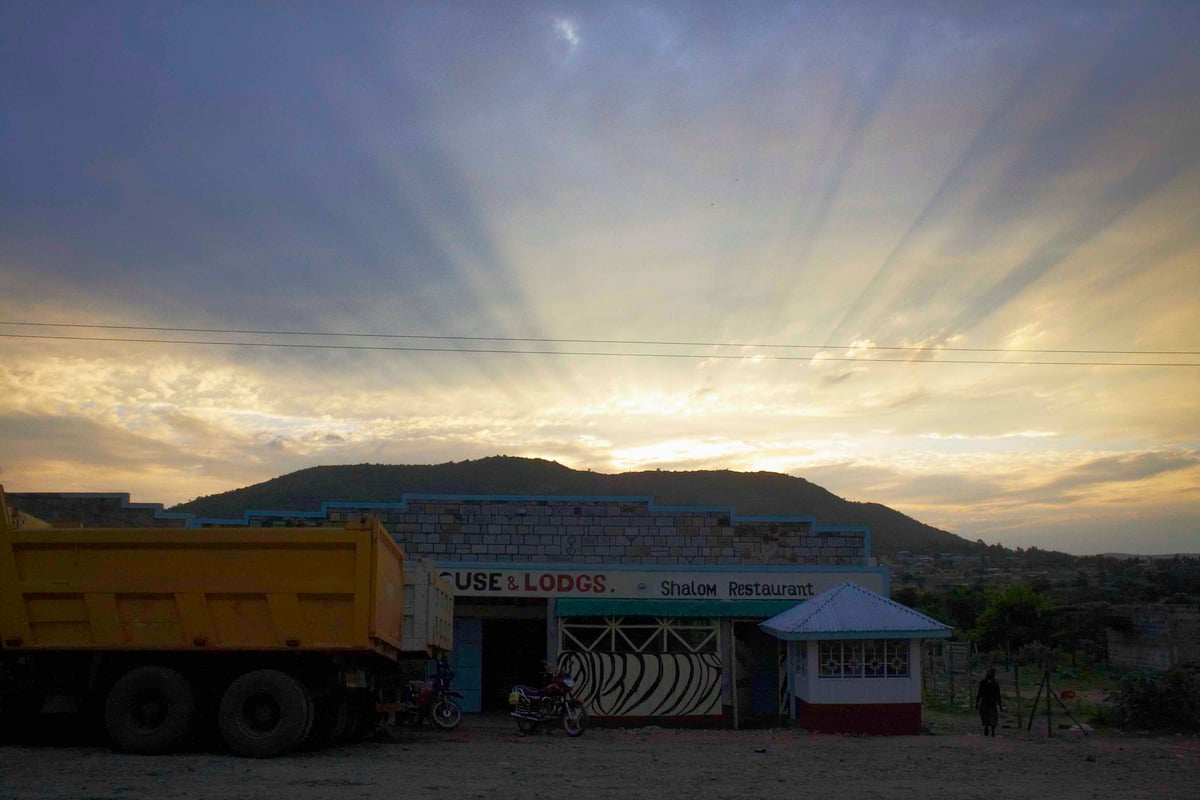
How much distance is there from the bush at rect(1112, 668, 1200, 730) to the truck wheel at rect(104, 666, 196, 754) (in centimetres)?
1713

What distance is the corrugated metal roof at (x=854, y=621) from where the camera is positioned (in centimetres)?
1948

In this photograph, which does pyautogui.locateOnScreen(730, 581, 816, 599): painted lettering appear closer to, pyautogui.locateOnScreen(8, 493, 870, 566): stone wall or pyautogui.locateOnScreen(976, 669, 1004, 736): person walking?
pyautogui.locateOnScreen(8, 493, 870, 566): stone wall

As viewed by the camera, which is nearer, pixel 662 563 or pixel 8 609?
pixel 8 609

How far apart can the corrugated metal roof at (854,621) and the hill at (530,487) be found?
218ft

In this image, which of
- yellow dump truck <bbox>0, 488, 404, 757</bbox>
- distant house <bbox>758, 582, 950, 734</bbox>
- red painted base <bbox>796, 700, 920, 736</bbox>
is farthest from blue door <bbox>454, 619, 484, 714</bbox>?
yellow dump truck <bbox>0, 488, 404, 757</bbox>

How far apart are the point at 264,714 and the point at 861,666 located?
1154 centimetres

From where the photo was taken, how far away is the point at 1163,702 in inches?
784

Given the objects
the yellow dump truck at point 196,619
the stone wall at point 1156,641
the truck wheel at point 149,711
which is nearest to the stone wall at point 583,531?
the yellow dump truck at point 196,619

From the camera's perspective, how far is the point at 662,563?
23578 mm

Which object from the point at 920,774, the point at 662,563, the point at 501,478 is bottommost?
the point at 920,774

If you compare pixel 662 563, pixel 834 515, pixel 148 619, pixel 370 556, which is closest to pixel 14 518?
pixel 148 619

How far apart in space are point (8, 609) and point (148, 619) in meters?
1.78

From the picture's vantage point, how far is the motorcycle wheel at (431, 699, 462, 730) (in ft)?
60.8

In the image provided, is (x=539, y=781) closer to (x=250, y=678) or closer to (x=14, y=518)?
(x=250, y=678)
